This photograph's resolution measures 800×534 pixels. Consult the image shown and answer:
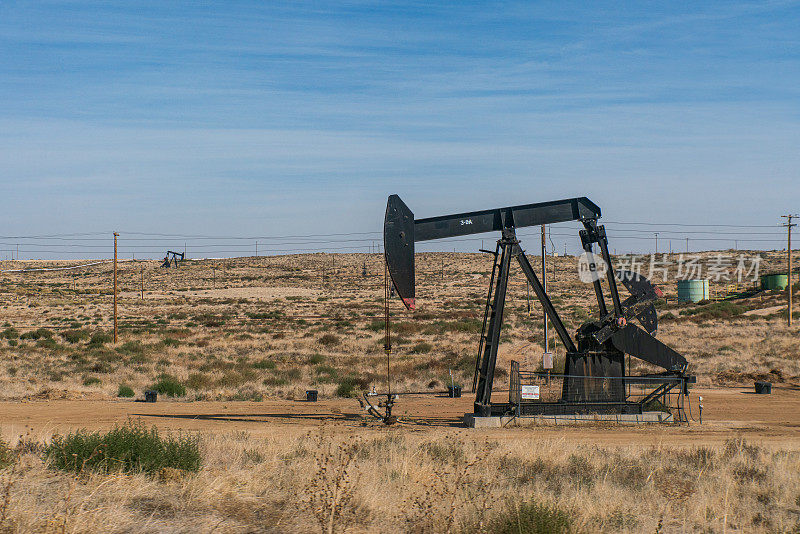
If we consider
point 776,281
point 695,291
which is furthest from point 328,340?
point 776,281

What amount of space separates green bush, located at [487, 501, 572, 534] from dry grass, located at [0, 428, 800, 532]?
12 centimetres

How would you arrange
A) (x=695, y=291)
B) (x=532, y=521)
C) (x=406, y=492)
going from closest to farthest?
(x=532, y=521), (x=406, y=492), (x=695, y=291)

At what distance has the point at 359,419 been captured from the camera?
65.9 ft

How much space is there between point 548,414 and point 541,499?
10.7 meters

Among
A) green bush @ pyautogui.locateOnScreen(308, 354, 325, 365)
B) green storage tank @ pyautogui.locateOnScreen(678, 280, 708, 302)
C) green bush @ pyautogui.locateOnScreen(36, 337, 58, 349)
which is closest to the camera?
green bush @ pyautogui.locateOnScreen(308, 354, 325, 365)

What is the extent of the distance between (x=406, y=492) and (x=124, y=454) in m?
3.75

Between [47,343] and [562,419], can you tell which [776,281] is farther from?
[562,419]

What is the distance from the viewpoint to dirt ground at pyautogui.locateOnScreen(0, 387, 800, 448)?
57.5 ft

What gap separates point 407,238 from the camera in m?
15.8

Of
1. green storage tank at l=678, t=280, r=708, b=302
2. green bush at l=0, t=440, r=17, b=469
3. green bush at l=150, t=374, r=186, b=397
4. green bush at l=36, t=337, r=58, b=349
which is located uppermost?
green storage tank at l=678, t=280, r=708, b=302

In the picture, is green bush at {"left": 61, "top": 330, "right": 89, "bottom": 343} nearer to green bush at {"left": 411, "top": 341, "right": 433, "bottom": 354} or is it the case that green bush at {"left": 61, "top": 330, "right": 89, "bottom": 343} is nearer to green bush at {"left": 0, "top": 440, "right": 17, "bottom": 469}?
green bush at {"left": 411, "top": 341, "right": 433, "bottom": 354}

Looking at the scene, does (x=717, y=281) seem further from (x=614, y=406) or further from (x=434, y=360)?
(x=614, y=406)

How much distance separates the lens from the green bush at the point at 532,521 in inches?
304

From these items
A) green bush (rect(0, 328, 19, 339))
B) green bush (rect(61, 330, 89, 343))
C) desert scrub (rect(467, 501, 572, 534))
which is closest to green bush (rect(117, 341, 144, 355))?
green bush (rect(61, 330, 89, 343))
